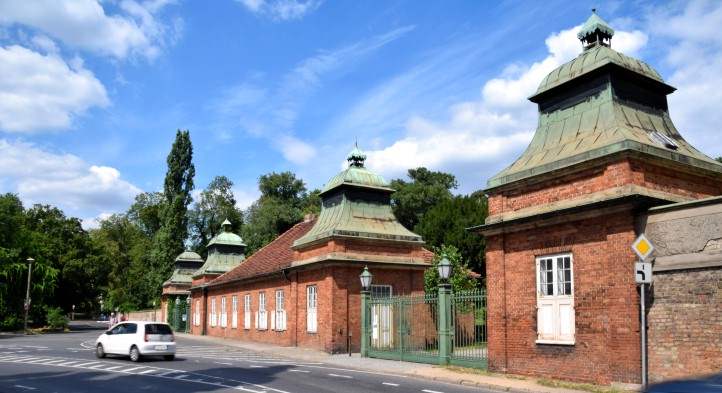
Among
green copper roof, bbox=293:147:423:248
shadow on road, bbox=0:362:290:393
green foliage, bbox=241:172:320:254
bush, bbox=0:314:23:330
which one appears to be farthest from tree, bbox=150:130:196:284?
shadow on road, bbox=0:362:290:393

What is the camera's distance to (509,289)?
16016mm

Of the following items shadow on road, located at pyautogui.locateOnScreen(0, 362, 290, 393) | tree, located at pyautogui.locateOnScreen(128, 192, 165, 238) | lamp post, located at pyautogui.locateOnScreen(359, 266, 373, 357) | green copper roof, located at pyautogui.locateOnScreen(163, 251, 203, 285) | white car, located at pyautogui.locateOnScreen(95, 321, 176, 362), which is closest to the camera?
shadow on road, located at pyautogui.locateOnScreen(0, 362, 290, 393)

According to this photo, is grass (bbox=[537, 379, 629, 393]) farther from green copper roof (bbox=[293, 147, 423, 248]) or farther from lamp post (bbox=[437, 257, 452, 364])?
green copper roof (bbox=[293, 147, 423, 248])

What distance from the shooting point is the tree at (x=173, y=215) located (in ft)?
196

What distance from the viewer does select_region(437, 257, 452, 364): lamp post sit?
60.7 feet

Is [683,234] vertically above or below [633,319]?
above

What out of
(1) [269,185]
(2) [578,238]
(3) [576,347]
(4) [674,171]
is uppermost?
(1) [269,185]

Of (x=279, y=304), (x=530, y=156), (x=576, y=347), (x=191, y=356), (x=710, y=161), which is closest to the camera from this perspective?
(x=576, y=347)

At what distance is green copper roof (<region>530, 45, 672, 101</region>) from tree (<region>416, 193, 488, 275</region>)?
1078 inches

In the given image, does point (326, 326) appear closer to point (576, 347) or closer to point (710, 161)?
point (576, 347)

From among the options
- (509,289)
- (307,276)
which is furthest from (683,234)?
(307,276)

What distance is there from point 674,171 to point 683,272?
3.03 meters

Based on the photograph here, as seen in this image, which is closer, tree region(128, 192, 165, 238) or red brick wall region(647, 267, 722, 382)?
red brick wall region(647, 267, 722, 382)

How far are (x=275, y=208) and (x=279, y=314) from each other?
34954mm
